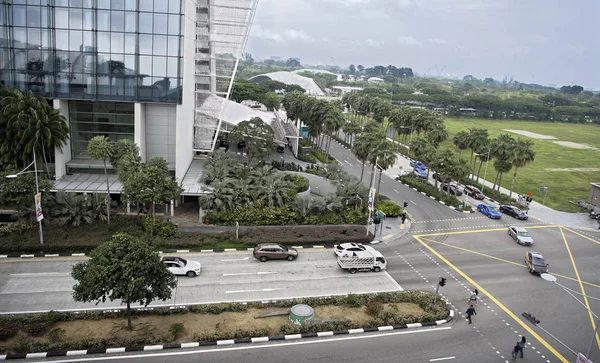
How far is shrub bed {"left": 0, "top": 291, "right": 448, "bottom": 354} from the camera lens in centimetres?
2556

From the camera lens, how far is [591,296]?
120 ft

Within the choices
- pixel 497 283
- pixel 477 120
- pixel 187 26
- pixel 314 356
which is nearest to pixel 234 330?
pixel 314 356

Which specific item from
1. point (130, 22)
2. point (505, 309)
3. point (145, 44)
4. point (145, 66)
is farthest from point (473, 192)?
point (130, 22)

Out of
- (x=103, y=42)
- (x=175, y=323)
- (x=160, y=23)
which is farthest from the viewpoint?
(x=160, y=23)

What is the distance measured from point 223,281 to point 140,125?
25.3 meters

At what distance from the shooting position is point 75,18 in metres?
47.5

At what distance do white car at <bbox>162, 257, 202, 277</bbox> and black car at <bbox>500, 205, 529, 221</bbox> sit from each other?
141 feet

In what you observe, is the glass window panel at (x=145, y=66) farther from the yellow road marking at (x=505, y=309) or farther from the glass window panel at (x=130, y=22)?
the yellow road marking at (x=505, y=309)

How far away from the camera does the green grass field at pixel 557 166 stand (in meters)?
70.5

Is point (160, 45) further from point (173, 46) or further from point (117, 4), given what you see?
point (117, 4)

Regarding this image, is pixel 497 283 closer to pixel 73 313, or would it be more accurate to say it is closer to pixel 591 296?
pixel 591 296

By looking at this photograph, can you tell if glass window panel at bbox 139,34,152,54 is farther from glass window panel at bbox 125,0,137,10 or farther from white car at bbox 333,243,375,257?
white car at bbox 333,243,375,257

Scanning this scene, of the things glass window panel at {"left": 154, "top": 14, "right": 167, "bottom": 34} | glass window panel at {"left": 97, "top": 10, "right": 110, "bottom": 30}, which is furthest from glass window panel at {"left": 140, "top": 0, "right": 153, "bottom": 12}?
glass window panel at {"left": 97, "top": 10, "right": 110, "bottom": 30}

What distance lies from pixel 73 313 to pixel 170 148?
29.5 metres
